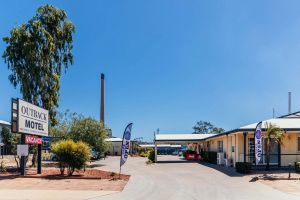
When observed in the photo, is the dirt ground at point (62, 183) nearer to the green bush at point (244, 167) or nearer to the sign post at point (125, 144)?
the sign post at point (125, 144)

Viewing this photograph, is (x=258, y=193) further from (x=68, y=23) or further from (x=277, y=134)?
(x=68, y=23)

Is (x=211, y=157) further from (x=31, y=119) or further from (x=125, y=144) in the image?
(x=31, y=119)

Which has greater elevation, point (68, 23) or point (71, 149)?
point (68, 23)

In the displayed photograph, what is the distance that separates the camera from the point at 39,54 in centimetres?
3412

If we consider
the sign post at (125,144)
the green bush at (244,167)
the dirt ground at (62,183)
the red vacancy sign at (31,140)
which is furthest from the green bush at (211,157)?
the red vacancy sign at (31,140)

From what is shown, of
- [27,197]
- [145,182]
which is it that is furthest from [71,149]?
[27,197]

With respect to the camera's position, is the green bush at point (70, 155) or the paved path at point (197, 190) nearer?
the paved path at point (197, 190)

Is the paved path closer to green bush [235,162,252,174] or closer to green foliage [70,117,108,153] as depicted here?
green bush [235,162,252,174]

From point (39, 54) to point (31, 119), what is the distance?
1002 cm

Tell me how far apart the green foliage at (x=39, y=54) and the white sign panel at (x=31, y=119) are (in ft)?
23.1

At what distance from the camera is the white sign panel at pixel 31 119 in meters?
23.8

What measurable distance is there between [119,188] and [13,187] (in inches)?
182

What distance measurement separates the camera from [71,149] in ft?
82.9

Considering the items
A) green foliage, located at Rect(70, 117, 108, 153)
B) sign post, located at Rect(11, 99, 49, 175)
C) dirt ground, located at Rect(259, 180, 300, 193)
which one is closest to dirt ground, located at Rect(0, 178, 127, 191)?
sign post, located at Rect(11, 99, 49, 175)
